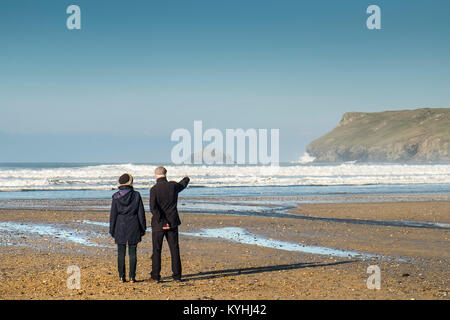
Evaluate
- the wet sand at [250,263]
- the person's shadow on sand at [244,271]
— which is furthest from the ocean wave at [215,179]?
the person's shadow on sand at [244,271]

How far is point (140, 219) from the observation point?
906 centimetres

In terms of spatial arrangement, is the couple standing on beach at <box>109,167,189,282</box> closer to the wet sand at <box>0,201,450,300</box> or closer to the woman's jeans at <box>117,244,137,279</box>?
the woman's jeans at <box>117,244,137,279</box>

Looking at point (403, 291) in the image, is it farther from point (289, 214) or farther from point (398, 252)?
point (289, 214)

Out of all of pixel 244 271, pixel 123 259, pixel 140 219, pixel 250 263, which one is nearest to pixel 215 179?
pixel 250 263

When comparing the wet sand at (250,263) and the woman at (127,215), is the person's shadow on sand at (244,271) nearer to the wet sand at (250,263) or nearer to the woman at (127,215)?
the wet sand at (250,263)

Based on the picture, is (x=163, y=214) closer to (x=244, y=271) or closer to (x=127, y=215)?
(x=127, y=215)

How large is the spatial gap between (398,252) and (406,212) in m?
9.09

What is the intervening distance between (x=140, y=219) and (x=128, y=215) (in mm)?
201

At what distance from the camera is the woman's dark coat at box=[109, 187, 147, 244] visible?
9.03 metres

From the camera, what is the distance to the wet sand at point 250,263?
27.5 ft
